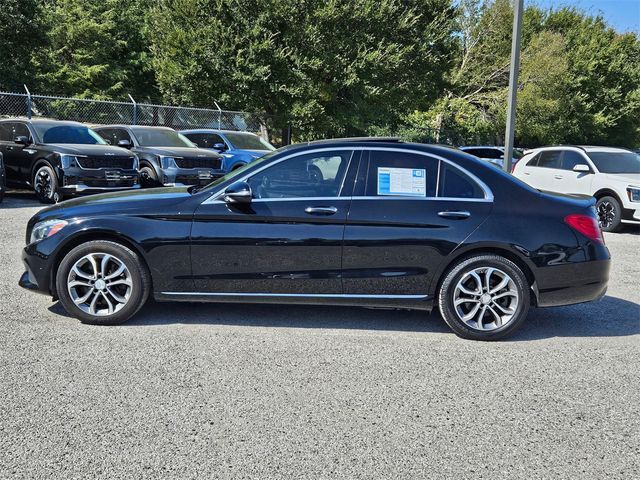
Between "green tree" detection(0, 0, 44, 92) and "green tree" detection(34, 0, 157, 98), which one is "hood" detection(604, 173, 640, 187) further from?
"green tree" detection(34, 0, 157, 98)

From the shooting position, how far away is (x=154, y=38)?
26.1 meters

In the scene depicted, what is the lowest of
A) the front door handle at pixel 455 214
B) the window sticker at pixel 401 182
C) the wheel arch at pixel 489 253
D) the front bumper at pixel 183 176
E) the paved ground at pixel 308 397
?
the paved ground at pixel 308 397

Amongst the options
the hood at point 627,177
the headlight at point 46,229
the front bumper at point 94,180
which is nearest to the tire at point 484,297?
the headlight at point 46,229

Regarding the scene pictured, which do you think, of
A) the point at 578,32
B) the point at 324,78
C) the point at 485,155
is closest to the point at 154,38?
the point at 324,78

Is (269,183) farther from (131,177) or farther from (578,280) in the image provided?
(131,177)

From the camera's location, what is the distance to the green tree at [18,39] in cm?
2341

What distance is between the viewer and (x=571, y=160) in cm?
1246

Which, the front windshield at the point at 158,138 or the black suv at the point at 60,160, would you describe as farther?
the front windshield at the point at 158,138

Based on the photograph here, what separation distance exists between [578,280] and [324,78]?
800 inches

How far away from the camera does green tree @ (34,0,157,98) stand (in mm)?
31609

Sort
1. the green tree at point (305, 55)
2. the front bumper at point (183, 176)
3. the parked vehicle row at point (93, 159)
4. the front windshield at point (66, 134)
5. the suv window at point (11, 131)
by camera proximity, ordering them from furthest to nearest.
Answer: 1. the green tree at point (305, 55)
2. the front bumper at point (183, 176)
3. the suv window at point (11, 131)
4. the front windshield at point (66, 134)
5. the parked vehicle row at point (93, 159)

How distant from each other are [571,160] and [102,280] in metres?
10.8

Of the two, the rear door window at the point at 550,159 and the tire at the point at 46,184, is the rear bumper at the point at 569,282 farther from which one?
the tire at the point at 46,184

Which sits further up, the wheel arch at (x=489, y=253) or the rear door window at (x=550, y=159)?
the rear door window at (x=550, y=159)
